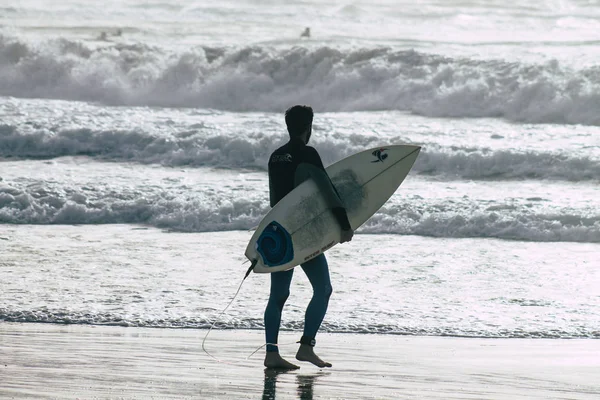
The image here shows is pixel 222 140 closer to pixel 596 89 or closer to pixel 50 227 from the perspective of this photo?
pixel 50 227

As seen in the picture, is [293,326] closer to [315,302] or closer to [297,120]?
[315,302]

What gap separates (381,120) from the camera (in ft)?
62.3

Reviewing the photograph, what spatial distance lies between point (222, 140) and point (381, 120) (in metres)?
4.54

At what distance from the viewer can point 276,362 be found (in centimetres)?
508

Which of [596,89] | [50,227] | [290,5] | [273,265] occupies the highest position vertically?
[290,5]

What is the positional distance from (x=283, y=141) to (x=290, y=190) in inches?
418

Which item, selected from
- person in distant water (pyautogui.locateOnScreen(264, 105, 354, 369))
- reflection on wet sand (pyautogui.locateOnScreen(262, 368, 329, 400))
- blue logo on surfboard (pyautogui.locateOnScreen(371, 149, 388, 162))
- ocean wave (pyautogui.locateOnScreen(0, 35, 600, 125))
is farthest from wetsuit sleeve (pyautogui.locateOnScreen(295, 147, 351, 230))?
ocean wave (pyautogui.locateOnScreen(0, 35, 600, 125))

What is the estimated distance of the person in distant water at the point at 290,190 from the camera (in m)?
5.07

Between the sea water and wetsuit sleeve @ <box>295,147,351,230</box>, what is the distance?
1.63 meters

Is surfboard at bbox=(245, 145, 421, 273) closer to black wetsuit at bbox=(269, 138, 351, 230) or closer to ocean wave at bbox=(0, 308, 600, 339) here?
black wetsuit at bbox=(269, 138, 351, 230)

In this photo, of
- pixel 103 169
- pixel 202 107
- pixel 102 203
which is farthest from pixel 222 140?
pixel 202 107

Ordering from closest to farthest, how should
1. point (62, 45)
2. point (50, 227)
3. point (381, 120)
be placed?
point (50, 227) < point (381, 120) < point (62, 45)

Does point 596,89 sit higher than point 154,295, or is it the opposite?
point 596,89

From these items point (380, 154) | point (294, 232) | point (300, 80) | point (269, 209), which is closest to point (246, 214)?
point (269, 209)
